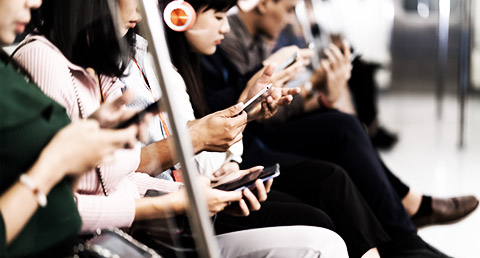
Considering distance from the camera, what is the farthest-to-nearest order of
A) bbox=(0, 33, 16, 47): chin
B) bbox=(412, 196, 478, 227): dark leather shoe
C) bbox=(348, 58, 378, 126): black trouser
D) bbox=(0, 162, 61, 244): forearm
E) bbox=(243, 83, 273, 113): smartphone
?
bbox=(348, 58, 378, 126): black trouser < bbox=(412, 196, 478, 227): dark leather shoe < bbox=(243, 83, 273, 113): smartphone < bbox=(0, 33, 16, 47): chin < bbox=(0, 162, 61, 244): forearm

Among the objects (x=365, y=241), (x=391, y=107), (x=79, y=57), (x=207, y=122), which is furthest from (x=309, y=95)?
(x=391, y=107)

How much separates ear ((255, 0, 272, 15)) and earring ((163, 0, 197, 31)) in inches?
39.2

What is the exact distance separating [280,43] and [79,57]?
1.94 meters

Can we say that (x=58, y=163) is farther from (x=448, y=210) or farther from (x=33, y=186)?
(x=448, y=210)

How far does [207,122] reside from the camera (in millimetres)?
1494

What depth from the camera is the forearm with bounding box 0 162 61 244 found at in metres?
0.86

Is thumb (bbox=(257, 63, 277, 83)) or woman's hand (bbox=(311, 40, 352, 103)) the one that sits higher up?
thumb (bbox=(257, 63, 277, 83))

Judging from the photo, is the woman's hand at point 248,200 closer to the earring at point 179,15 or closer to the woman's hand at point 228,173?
the woman's hand at point 228,173

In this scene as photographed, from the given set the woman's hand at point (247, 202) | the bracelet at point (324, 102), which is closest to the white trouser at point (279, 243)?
the woman's hand at point (247, 202)

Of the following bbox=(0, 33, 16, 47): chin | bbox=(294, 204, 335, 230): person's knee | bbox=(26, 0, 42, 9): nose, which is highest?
bbox=(26, 0, 42, 9): nose

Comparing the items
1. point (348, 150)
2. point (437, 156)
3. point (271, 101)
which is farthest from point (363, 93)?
point (271, 101)

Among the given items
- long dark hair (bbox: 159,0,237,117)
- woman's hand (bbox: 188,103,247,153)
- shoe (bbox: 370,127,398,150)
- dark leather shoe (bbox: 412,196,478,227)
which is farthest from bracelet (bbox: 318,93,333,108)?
shoe (bbox: 370,127,398,150)

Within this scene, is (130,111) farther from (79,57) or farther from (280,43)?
(280,43)

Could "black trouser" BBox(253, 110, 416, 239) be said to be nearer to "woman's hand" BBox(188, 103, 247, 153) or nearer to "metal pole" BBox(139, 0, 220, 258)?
"woman's hand" BBox(188, 103, 247, 153)
